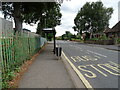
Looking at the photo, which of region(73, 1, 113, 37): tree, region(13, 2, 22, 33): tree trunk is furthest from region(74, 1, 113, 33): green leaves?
region(13, 2, 22, 33): tree trunk

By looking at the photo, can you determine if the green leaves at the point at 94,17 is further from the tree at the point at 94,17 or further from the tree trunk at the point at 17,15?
the tree trunk at the point at 17,15

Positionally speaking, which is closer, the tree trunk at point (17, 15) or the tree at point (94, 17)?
the tree trunk at point (17, 15)

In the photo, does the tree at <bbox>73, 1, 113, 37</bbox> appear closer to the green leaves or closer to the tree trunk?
the green leaves

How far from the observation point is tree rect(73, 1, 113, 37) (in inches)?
1875

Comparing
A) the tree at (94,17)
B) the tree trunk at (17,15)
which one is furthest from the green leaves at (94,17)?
the tree trunk at (17,15)

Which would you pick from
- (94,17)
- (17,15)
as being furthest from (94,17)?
(17,15)

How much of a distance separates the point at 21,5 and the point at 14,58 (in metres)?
7.16

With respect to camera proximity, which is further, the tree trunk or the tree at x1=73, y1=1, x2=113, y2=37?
the tree at x1=73, y1=1, x2=113, y2=37

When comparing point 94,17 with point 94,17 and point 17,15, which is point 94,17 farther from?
point 17,15

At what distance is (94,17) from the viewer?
47.9 metres

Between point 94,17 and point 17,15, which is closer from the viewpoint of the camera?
point 17,15

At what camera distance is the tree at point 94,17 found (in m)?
47.6

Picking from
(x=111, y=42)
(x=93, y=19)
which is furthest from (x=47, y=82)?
(x=93, y=19)

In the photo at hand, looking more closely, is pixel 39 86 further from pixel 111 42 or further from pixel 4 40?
pixel 111 42
